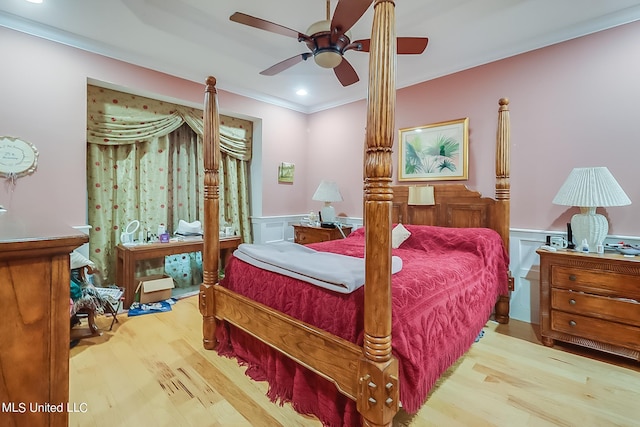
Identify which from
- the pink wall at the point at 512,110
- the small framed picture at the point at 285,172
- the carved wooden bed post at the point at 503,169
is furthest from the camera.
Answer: the small framed picture at the point at 285,172

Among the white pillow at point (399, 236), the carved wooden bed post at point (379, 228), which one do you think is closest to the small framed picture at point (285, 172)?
the white pillow at point (399, 236)

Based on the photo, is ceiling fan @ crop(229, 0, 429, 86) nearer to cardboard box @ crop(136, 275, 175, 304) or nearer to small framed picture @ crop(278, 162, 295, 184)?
small framed picture @ crop(278, 162, 295, 184)

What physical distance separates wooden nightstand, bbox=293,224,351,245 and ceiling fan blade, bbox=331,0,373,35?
93.8 inches

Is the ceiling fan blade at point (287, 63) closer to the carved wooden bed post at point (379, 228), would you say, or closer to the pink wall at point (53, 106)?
the carved wooden bed post at point (379, 228)

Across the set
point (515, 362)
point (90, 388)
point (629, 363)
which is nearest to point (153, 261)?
point (90, 388)

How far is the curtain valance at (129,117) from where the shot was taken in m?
3.14

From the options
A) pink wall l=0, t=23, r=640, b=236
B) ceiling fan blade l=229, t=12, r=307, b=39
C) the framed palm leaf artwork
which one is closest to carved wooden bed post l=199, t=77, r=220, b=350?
ceiling fan blade l=229, t=12, r=307, b=39

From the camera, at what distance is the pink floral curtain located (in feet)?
10.7

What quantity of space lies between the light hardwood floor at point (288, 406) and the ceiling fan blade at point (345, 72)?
2392mm

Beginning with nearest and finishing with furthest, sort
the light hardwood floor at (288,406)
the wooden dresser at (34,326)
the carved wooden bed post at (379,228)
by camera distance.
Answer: the wooden dresser at (34,326) < the carved wooden bed post at (379,228) < the light hardwood floor at (288,406)

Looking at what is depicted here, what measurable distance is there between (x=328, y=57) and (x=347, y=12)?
404mm

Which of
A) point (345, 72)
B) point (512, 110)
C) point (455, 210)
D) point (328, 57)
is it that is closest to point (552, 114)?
point (512, 110)

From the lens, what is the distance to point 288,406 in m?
1.73
